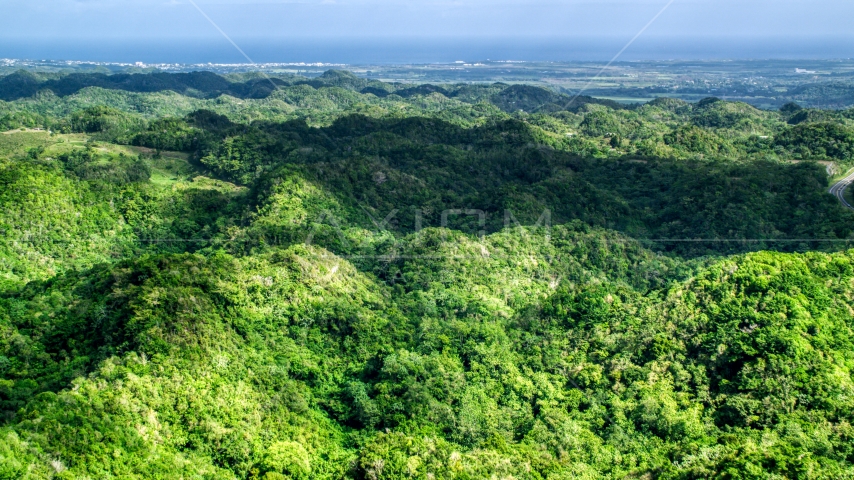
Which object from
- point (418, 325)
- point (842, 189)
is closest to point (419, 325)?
point (418, 325)

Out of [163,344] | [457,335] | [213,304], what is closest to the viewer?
[163,344]

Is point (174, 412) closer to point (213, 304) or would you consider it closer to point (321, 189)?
point (213, 304)

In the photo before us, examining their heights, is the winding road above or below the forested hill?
above

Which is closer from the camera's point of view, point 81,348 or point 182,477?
point 182,477

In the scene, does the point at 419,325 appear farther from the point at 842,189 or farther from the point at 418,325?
the point at 842,189

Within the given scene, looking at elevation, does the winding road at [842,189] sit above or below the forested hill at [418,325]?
above

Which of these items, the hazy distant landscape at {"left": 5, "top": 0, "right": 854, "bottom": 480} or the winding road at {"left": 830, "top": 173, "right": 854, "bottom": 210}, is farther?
the winding road at {"left": 830, "top": 173, "right": 854, "bottom": 210}

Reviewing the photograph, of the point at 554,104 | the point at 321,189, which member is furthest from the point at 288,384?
the point at 554,104
